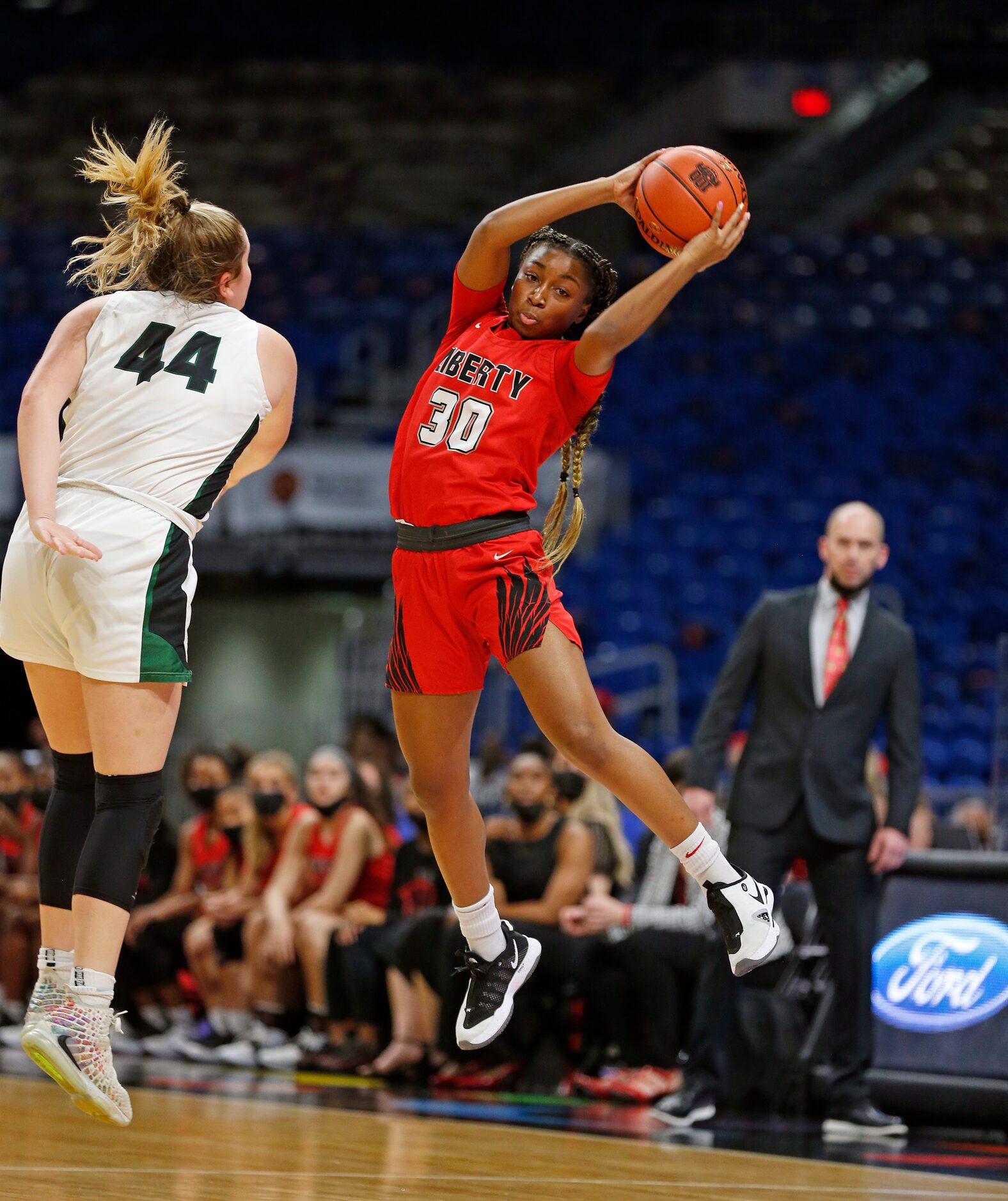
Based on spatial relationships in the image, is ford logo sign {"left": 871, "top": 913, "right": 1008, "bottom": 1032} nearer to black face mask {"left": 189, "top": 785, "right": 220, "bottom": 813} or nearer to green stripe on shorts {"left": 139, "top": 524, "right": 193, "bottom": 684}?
green stripe on shorts {"left": 139, "top": 524, "right": 193, "bottom": 684}

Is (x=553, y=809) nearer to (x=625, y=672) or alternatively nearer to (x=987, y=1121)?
(x=987, y=1121)

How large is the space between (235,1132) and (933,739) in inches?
353

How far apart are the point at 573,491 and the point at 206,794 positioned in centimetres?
493

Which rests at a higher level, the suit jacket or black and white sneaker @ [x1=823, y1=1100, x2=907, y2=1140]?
the suit jacket

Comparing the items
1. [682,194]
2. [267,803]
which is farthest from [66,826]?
[267,803]

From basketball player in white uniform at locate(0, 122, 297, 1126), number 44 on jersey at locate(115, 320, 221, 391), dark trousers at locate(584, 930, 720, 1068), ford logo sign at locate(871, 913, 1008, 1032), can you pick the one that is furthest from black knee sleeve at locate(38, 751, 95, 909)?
dark trousers at locate(584, 930, 720, 1068)

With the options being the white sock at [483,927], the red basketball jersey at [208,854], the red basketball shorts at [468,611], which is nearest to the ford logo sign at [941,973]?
the white sock at [483,927]

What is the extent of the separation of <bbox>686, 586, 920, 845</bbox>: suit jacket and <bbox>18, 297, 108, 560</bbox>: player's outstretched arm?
10.0 feet

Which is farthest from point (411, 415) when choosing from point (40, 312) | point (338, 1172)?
point (40, 312)

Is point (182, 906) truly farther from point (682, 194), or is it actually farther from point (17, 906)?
point (682, 194)

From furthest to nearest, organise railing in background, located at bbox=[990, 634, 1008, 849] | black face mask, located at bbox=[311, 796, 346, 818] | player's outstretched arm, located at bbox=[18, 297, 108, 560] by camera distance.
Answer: black face mask, located at bbox=[311, 796, 346, 818]
railing in background, located at bbox=[990, 634, 1008, 849]
player's outstretched arm, located at bbox=[18, 297, 108, 560]

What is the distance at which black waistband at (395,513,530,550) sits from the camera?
4168 mm

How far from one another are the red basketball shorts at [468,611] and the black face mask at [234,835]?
16.1 feet

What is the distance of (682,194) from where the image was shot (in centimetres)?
408
